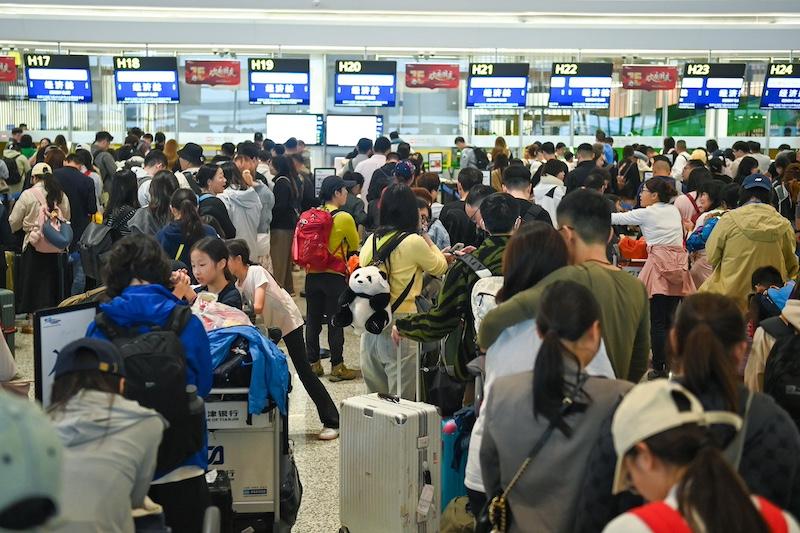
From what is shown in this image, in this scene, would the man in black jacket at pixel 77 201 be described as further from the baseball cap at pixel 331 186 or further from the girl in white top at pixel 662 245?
the girl in white top at pixel 662 245

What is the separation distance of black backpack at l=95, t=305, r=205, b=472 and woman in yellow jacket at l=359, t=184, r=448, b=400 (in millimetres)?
2024

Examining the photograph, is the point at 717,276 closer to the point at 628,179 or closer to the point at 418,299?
the point at 418,299

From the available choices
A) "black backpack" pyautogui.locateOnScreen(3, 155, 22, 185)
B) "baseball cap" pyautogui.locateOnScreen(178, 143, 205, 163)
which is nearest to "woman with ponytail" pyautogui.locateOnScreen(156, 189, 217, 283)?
"baseball cap" pyautogui.locateOnScreen(178, 143, 205, 163)

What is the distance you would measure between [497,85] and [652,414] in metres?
16.0

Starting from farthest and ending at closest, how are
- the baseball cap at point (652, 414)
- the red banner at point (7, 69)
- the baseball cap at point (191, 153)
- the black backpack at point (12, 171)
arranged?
the red banner at point (7, 69), the black backpack at point (12, 171), the baseball cap at point (191, 153), the baseball cap at point (652, 414)

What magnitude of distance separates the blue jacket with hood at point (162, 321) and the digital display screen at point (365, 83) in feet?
45.5

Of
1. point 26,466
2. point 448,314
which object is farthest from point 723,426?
point 448,314

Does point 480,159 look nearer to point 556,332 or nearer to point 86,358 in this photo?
point 556,332

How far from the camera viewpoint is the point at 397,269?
5688mm

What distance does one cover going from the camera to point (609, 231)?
3.83m

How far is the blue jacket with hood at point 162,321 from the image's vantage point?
362 centimetres

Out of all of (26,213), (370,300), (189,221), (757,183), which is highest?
(757,183)

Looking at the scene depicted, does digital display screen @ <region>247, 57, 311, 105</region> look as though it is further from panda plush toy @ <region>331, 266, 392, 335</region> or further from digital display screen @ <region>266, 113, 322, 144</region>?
panda plush toy @ <region>331, 266, 392, 335</region>

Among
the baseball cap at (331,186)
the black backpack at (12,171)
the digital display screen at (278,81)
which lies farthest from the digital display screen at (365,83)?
the baseball cap at (331,186)
